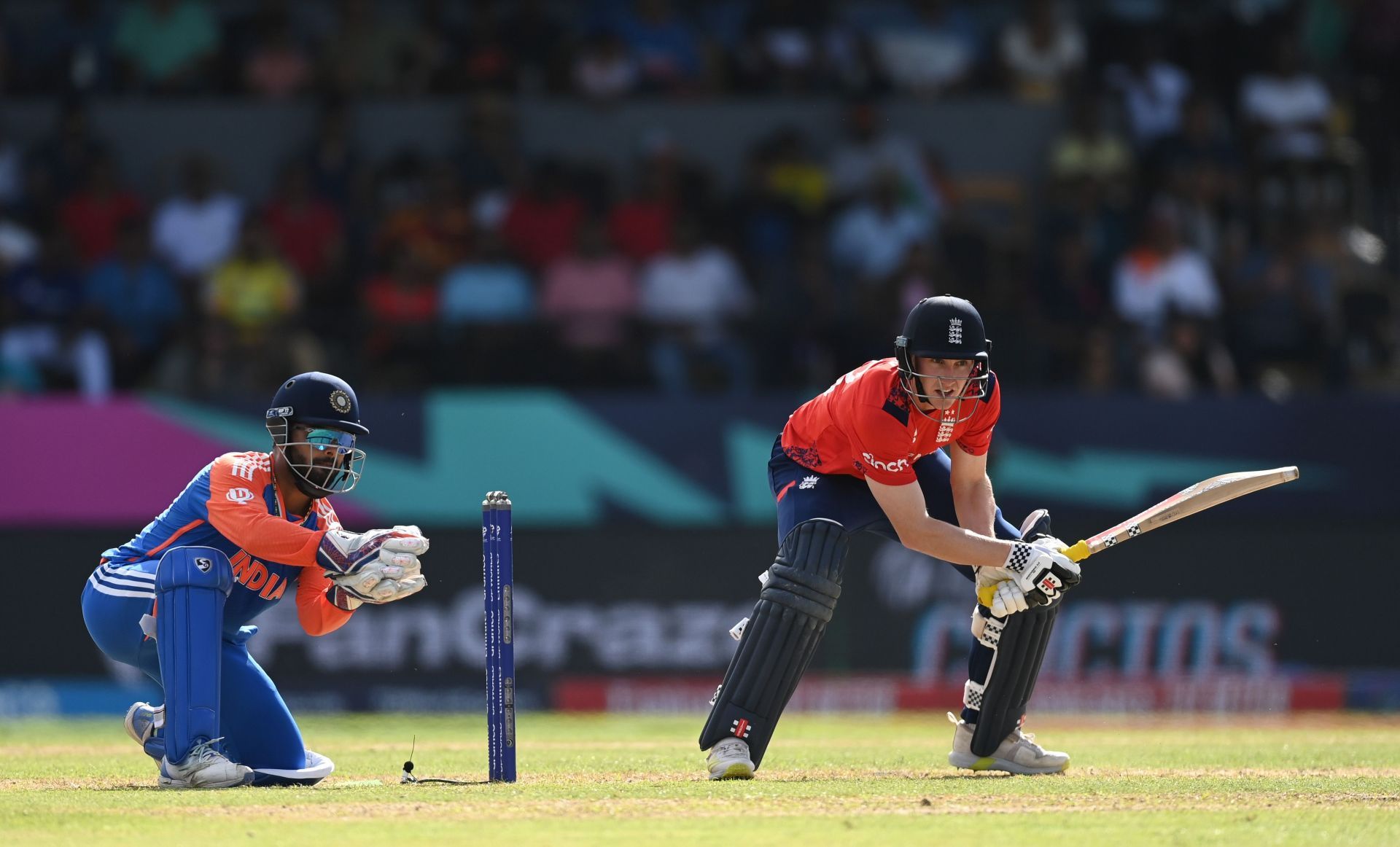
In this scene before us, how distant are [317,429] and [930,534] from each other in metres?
2.23

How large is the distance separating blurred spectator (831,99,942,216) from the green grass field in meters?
6.50

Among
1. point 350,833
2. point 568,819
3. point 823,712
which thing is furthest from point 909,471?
point 823,712

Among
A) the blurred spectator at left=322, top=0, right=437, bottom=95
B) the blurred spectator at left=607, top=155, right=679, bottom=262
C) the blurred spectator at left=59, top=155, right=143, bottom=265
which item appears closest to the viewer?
the blurred spectator at left=59, top=155, right=143, bottom=265

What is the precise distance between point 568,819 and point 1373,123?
40.2ft

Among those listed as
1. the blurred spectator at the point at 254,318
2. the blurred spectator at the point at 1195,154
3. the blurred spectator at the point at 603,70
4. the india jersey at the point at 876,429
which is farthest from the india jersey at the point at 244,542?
the blurred spectator at the point at 1195,154

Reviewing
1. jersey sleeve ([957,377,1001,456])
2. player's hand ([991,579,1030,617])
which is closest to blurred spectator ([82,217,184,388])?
jersey sleeve ([957,377,1001,456])

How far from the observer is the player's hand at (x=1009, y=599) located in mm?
6875

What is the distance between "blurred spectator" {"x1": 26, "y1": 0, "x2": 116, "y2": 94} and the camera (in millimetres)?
15070

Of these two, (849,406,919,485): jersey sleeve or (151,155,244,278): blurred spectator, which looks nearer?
(849,406,919,485): jersey sleeve

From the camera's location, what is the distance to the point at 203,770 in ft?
21.1

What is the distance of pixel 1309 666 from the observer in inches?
495

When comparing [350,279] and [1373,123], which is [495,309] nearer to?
[350,279]

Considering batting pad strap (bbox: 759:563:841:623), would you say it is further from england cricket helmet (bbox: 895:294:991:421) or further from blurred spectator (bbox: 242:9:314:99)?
blurred spectator (bbox: 242:9:314:99)

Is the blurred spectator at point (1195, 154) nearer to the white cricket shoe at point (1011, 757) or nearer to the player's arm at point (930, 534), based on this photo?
the white cricket shoe at point (1011, 757)
